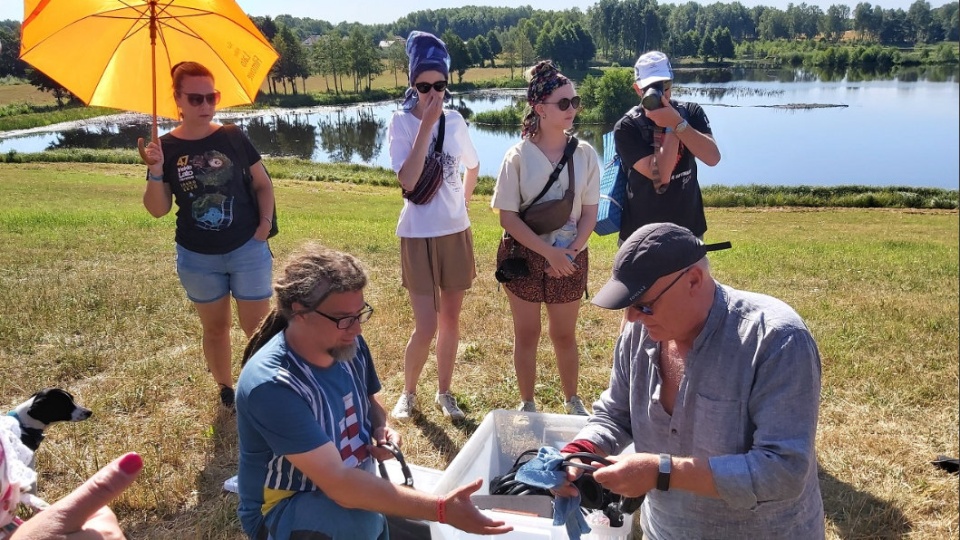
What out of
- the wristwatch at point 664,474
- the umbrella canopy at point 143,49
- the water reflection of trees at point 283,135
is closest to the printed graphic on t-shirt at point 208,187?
the umbrella canopy at point 143,49

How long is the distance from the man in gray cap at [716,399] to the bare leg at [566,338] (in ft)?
5.32

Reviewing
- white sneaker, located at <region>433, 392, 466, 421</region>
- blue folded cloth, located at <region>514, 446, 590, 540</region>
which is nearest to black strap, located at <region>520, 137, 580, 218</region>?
white sneaker, located at <region>433, 392, 466, 421</region>

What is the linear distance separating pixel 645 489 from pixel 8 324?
5.04 m

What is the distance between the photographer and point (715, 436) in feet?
6.14

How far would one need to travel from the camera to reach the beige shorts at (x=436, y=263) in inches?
147

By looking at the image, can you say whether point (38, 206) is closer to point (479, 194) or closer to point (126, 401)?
point (126, 401)

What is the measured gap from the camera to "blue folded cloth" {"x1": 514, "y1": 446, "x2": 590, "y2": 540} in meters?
2.06

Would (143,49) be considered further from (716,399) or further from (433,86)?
(716,399)

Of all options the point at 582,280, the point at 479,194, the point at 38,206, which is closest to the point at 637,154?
the point at 582,280

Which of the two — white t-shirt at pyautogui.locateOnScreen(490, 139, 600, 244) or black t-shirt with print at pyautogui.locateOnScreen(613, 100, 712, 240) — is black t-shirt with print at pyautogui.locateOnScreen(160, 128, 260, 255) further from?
black t-shirt with print at pyautogui.locateOnScreen(613, 100, 712, 240)

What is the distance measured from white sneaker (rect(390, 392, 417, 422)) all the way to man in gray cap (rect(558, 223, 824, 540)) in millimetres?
1955

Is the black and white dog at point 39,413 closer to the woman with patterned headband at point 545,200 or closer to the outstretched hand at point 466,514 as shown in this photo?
the outstretched hand at point 466,514

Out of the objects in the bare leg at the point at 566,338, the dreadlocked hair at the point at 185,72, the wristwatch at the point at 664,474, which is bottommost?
the bare leg at the point at 566,338

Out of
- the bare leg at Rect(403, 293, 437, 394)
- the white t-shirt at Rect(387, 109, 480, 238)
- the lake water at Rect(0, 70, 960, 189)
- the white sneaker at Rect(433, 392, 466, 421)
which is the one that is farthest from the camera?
the lake water at Rect(0, 70, 960, 189)
